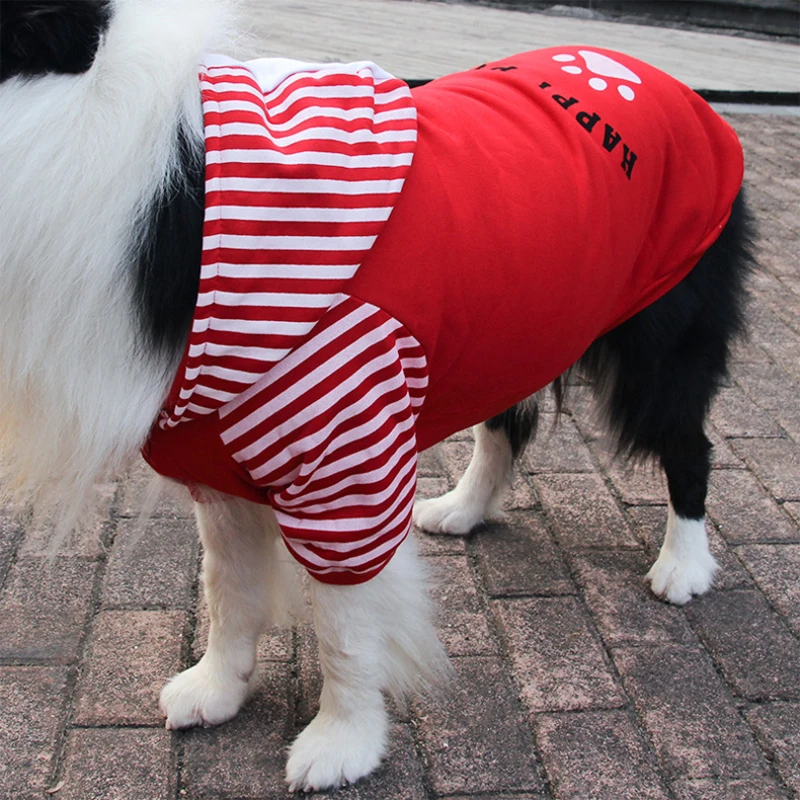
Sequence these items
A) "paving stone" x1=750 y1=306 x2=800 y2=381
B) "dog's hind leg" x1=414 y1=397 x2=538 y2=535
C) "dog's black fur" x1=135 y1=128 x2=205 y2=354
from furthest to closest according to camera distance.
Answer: "paving stone" x1=750 y1=306 x2=800 y2=381 → "dog's hind leg" x1=414 y1=397 x2=538 y2=535 → "dog's black fur" x1=135 y1=128 x2=205 y2=354

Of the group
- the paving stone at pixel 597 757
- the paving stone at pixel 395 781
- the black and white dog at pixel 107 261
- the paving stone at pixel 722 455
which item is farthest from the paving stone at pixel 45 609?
the paving stone at pixel 722 455

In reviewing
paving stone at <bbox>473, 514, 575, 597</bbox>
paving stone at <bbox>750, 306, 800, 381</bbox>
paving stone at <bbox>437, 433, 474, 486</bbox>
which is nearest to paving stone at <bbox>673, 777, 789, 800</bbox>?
paving stone at <bbox>473, 514, 575, 597</bbox>

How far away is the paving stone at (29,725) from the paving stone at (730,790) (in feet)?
4.39

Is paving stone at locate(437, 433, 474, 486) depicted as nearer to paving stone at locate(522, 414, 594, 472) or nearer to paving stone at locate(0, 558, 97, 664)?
paving stone at locate(522, 414, 594, 472)

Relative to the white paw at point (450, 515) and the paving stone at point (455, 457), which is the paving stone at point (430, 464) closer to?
the paving stone at point (455, 457)

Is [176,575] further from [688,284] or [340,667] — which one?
[688,284]

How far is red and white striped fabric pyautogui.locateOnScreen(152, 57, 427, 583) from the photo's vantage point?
1.51 m

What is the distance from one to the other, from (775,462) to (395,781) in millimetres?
1852

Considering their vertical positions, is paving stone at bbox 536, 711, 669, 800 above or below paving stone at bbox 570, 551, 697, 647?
above

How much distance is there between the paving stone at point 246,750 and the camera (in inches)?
82.7

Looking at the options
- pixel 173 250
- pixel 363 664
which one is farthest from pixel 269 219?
pixel 363 664

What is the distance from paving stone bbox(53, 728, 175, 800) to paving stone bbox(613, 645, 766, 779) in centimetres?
108

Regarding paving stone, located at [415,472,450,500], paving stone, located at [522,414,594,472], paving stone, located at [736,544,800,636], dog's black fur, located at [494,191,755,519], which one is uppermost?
dog's black fur, located at [494,191,755,519]

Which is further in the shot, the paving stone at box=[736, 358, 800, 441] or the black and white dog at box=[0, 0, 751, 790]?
the paving stone at box=[736, 358, 800, 441]
